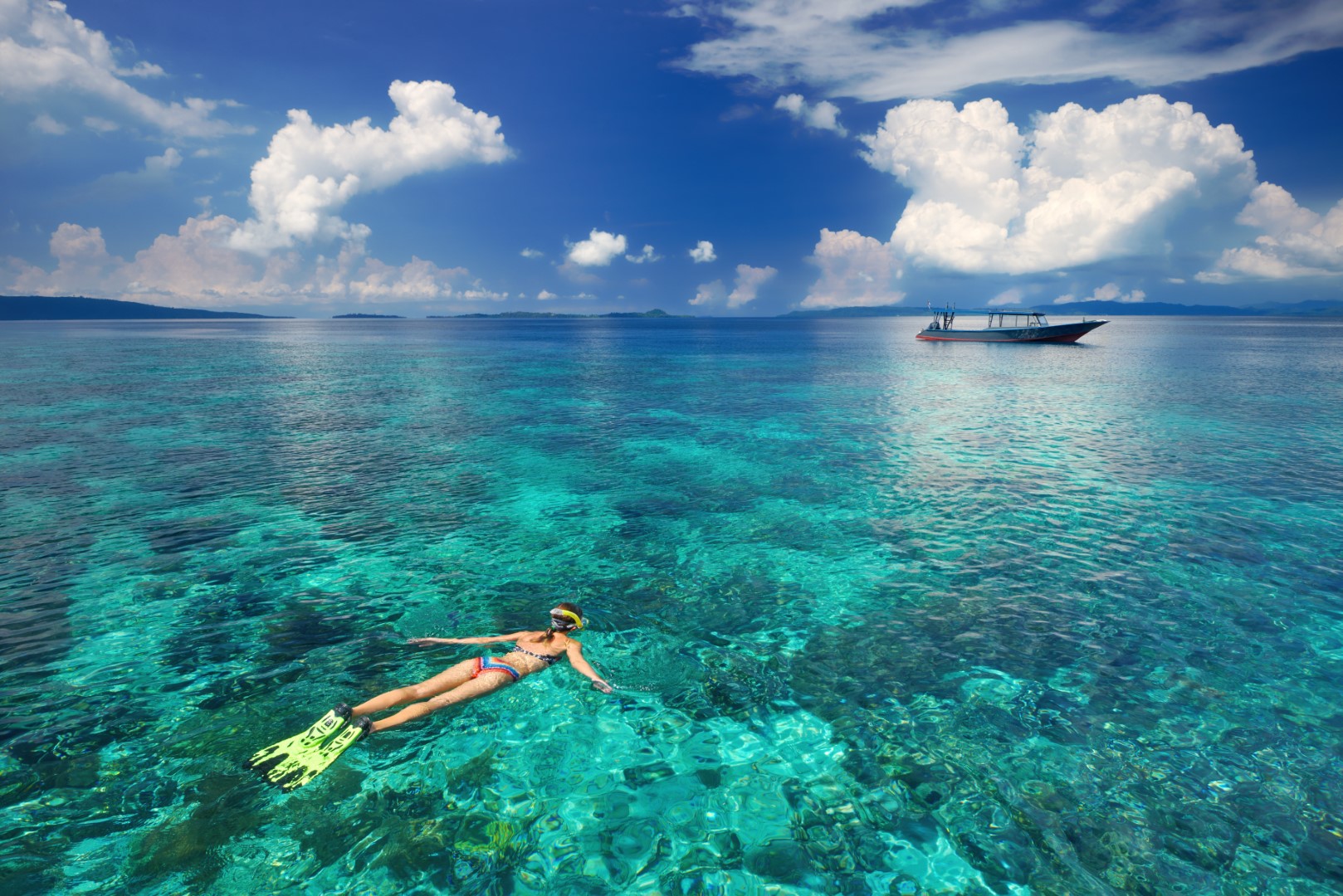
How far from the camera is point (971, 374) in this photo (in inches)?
2933

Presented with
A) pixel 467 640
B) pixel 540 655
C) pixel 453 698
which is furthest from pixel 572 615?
pixel 453 698

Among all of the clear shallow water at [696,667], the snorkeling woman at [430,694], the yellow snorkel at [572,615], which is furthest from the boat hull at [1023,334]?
the snorkeling woman at [430,694]

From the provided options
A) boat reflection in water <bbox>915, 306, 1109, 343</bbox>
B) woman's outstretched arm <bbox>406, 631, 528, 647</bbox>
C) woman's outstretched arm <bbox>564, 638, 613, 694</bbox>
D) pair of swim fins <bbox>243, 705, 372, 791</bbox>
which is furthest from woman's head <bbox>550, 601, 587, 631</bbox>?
boat reflection in water <bbox>915, 306, 1109, 343</bbox>

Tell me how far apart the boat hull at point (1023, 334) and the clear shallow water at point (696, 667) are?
11087 cm

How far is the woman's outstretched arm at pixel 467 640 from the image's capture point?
1415cm

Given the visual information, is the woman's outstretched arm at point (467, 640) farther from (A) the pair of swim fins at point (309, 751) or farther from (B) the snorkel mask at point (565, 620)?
(A) the pair of swim fins at point (309, 751)

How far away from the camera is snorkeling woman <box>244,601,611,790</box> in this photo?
33.7 feet

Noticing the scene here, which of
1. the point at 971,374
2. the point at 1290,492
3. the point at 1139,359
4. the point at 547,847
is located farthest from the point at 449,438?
the point at 1139,359

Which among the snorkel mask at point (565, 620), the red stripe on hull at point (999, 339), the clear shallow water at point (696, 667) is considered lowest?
the clear shallow water at point (696, 667)

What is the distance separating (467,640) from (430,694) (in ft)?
6.66

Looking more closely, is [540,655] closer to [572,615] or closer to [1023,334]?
[572,615]

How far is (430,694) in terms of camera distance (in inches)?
478

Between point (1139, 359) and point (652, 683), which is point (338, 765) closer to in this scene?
point (652, 683)

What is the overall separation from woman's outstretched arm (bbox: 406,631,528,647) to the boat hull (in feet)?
463
